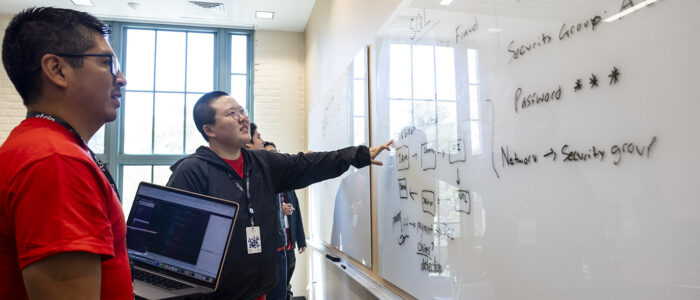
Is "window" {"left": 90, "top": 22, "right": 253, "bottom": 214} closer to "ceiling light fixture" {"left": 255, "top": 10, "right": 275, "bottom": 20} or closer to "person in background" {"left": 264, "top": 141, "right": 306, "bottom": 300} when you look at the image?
"ceiling light fixture" {"left": 255, "top": 10, "right": 275, "bottom": 20}

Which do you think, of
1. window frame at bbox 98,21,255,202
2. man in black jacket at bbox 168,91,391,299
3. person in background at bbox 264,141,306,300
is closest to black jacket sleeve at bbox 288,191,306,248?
person in background at bbox 264,141,306,300

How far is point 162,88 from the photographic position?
4777mm

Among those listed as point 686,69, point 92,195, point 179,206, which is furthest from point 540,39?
point 179,206

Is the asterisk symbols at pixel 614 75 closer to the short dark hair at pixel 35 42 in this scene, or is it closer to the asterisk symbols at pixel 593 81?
the asterisk symbols at pixel 593 81

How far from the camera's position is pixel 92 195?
2.23 feet

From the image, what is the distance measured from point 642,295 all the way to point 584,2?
527 mm

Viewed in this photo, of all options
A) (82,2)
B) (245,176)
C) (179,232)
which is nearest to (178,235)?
(179,232)

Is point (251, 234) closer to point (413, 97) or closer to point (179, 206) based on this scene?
point (179, 206)

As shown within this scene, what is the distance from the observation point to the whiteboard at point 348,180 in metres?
2.11

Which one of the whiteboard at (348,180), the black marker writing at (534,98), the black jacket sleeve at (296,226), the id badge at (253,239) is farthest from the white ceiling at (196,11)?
the black marker writing at (534,98)

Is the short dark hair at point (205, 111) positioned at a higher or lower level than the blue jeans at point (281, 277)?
higher

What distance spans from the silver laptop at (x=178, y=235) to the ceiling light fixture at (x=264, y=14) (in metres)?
3.48

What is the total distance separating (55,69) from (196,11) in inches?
157

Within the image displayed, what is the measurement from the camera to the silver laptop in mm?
1324
